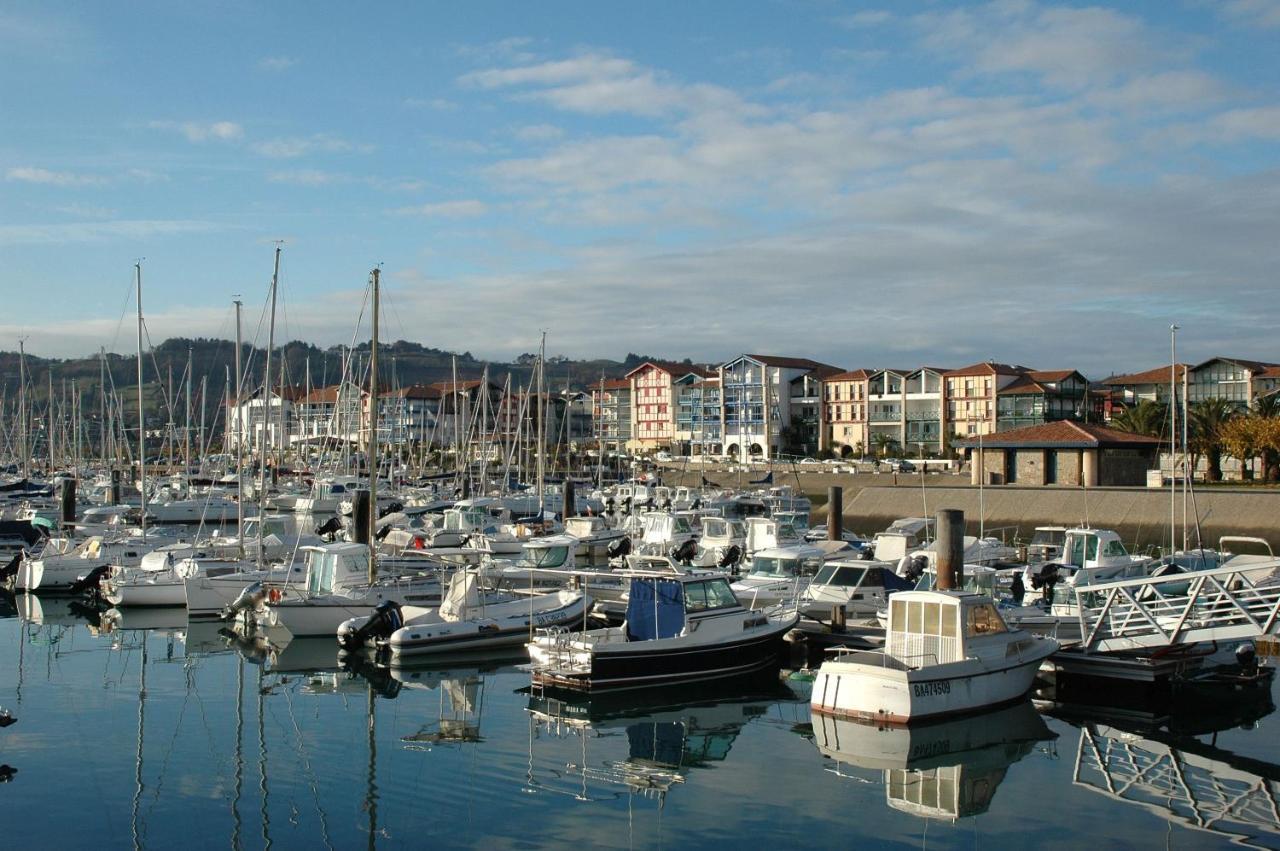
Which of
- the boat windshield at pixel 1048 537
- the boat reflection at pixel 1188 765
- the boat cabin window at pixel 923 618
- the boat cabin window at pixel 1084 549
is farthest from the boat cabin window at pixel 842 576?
the boat windshield at pixel 1048 537

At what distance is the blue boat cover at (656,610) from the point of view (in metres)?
25.9

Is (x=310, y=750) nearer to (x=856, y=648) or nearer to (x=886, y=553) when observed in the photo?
(x=856, y=648)

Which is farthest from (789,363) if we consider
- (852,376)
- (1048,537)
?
(1048,537)

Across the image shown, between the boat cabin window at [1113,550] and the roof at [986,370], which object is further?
the roof at [986,370]

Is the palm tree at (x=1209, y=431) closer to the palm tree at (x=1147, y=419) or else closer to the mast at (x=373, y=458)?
the palm tree at (x=1147, y=419)

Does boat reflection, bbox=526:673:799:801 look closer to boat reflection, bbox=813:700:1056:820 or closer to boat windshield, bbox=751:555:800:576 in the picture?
boat reflection, bbox=813:700:1056:820

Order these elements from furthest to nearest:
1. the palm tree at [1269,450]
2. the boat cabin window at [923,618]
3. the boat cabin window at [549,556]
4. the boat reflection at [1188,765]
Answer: the palm tree at [1269,450]
the boat cabin window at [549,556]
the boat cabin window at [923,618]
the boat reflection at [1188,765]

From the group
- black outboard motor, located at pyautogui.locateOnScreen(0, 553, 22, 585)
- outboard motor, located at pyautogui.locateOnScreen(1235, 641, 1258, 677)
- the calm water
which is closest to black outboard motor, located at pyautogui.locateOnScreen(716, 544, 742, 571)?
the calm water

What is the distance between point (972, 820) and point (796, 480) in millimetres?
74179

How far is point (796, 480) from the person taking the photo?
90.9 m

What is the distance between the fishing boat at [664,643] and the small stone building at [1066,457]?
157 ft

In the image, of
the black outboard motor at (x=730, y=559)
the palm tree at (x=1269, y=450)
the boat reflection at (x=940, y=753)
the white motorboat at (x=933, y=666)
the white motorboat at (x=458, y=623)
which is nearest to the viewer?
the boat reflection at (x=940, y=753)

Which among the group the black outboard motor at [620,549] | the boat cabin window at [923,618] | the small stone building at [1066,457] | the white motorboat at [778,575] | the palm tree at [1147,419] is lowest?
the black outboard motor at [620,549]

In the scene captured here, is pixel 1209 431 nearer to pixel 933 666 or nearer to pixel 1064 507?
pixel 1064 507
